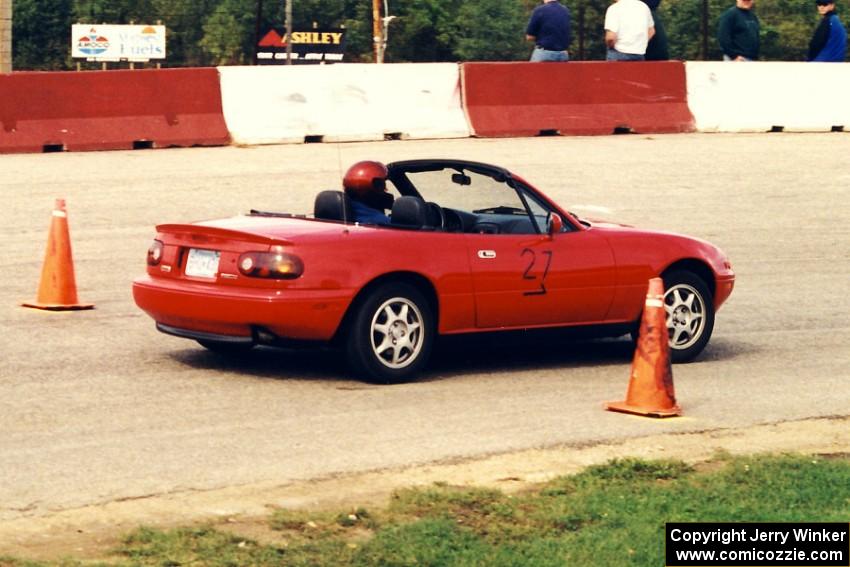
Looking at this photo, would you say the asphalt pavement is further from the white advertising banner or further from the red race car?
the white advertising banner

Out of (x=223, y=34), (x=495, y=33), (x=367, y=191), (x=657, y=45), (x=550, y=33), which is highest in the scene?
(x=495, y=33)

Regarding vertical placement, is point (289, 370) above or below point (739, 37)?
below

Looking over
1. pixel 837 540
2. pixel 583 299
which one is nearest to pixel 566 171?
pixel 583 299

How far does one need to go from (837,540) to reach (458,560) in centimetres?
155

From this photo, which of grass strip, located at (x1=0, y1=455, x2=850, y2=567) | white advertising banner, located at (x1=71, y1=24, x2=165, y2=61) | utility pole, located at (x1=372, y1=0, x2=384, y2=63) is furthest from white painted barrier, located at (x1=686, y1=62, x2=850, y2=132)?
white advertising banner, located at (x1=71, y1=24, x2=165, y2=61)

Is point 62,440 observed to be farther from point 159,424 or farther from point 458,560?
point 458,560

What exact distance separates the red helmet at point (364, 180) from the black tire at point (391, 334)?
81 centimetres

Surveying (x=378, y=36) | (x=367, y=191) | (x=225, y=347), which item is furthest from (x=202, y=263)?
(x=378, y=36)

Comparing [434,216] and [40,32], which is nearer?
[434,216]

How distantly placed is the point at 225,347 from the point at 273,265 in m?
1.12

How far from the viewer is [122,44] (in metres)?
89.7

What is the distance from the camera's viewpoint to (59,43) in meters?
55.6

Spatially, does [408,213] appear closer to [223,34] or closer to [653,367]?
[653,367]

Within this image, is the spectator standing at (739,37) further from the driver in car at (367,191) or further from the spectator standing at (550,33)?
the driver in car at (367,191)
